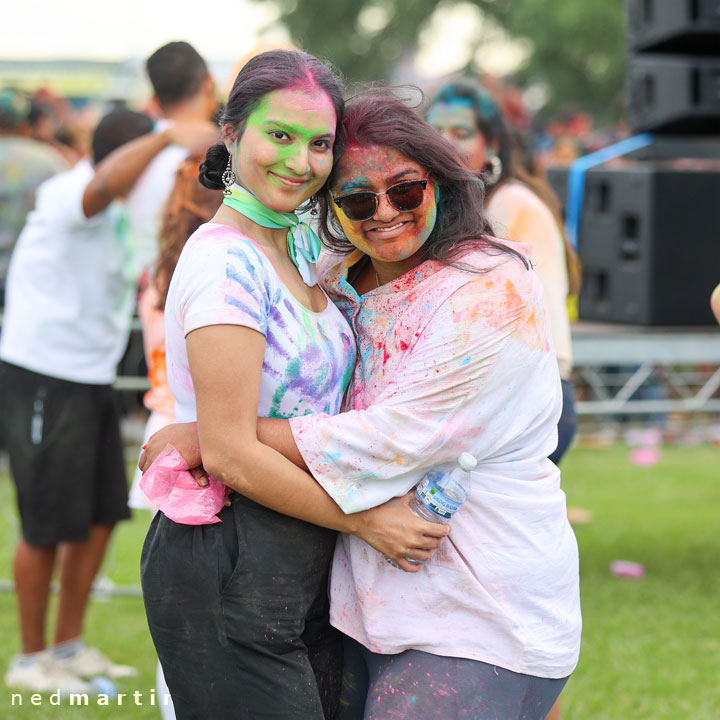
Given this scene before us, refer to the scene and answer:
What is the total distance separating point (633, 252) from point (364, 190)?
3.54m

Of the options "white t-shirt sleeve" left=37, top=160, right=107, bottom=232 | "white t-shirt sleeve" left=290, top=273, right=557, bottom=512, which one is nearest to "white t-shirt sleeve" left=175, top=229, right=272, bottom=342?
"white t-shirt sleeve" left=290, top=273, right=557, bottom=512

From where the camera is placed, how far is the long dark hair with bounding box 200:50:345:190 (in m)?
1.99

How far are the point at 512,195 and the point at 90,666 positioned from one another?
240 cm

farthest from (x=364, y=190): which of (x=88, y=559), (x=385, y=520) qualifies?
(x=88, y=559)

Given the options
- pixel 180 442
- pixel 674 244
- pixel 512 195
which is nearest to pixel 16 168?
pixel 674 244

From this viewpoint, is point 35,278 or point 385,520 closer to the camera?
point 385,520

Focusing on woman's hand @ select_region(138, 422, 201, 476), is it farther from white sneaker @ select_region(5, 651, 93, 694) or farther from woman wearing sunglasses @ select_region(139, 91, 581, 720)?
white sneaker @ select_region(5, 651, 93, 694)

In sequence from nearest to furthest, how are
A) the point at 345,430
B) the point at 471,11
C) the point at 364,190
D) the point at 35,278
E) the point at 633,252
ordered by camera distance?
the point at 345,430
the point at 364,190
the point at 35,278
the point at 633,252
the point at 471,11

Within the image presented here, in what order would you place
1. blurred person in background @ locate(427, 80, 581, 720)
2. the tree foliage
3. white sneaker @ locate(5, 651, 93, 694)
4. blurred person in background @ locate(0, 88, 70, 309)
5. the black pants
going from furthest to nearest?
the tree foliage → blurred person in background @ locate(0, 88, 70, 309) → white sneaker @ locate(5, 651, 93, 694) → blurred person in background @ locate(427, 80, 581, 720) → the black pants

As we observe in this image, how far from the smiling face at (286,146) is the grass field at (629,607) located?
256 centimetres

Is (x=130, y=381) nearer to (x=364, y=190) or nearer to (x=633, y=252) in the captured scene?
(x=633, y=252)

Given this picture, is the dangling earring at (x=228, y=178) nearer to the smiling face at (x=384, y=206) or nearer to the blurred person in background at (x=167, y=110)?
the smiling face at (x=384, y=206)

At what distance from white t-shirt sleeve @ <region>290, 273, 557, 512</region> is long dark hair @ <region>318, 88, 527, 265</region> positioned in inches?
6.0

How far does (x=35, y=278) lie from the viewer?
163 inches
